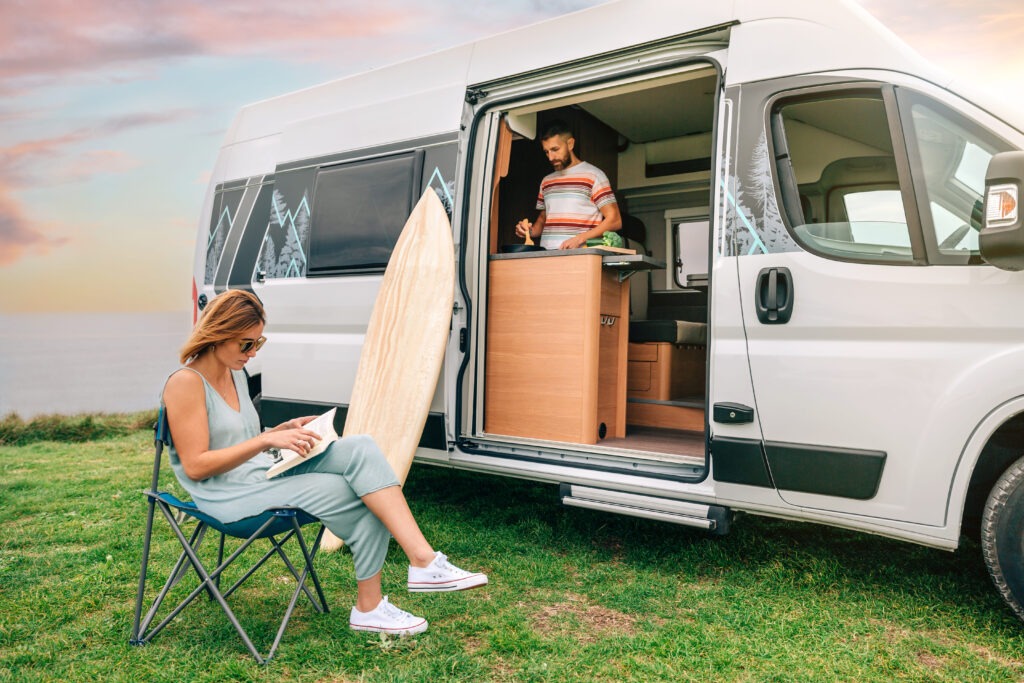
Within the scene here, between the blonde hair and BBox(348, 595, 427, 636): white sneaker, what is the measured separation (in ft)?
3.59

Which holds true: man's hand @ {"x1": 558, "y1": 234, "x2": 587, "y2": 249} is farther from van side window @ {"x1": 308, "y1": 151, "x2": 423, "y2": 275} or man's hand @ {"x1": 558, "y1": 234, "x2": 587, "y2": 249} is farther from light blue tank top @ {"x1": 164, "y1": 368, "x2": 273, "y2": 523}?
light blue tank top @ {"x1": 164, "y1": 368, "x2": 273, "y2": 523}

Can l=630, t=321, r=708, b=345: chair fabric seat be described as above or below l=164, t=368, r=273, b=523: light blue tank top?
above

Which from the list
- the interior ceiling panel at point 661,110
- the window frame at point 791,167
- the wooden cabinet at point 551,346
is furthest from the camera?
the interior ceiling panel at point 661,110

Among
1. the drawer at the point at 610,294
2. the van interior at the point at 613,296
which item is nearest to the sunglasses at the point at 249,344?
the van interior at the point at 613,296

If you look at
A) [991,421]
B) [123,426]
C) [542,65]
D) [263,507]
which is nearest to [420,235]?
[542,65]

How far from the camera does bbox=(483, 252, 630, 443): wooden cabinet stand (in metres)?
4.05

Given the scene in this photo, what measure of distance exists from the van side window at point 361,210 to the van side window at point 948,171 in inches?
98.5

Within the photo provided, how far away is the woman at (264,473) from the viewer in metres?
2.62

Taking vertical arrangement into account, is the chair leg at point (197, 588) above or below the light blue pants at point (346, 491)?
below

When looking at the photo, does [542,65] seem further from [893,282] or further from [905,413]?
[905,413]

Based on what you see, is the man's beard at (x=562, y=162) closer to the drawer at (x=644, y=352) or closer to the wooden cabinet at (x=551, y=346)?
the wooden cabinet at (x=551, y=346)

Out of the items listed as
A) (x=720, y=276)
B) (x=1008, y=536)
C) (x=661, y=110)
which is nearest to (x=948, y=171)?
(x=720, y=276)

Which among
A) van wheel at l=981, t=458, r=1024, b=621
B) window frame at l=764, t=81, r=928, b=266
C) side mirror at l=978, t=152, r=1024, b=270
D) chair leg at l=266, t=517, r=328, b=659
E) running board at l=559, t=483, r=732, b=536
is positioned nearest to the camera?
side mirror at l=978, t=152, r=1024, b=270

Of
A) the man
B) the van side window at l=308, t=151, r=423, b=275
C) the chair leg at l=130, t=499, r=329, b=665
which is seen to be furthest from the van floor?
the chair leg at l=130, t=499, r=329, b=665
